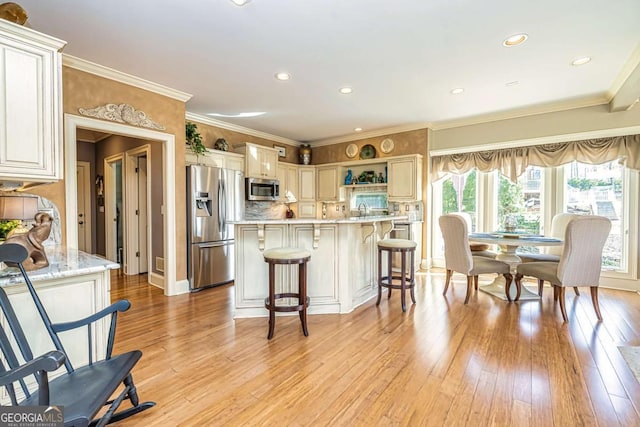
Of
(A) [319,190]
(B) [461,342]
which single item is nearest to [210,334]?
(B) [461,342]

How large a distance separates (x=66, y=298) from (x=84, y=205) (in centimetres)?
534

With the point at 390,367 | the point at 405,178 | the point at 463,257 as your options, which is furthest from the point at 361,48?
the point at 405,178

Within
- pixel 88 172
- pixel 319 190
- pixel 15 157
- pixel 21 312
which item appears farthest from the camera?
pixel 319 190

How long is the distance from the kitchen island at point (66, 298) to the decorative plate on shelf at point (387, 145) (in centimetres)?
498

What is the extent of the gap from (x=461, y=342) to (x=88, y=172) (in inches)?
272

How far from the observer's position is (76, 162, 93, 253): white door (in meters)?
5.79

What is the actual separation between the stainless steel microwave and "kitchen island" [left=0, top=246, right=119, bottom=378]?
3.34 meters

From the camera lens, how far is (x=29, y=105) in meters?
1.67

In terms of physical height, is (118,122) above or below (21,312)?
above

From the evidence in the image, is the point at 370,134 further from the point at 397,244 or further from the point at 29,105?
the point at 29,105

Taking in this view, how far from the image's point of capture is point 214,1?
214cm

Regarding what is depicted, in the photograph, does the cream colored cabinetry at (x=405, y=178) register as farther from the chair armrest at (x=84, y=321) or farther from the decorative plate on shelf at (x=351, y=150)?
the chair armrest at (x=84, y=321)

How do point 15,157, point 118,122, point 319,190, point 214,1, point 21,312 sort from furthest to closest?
point 319,190 → point 118,122 → point 214,1 → point 15,157 → point 21,312

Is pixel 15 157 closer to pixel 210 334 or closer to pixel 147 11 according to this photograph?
pixel 147 11
